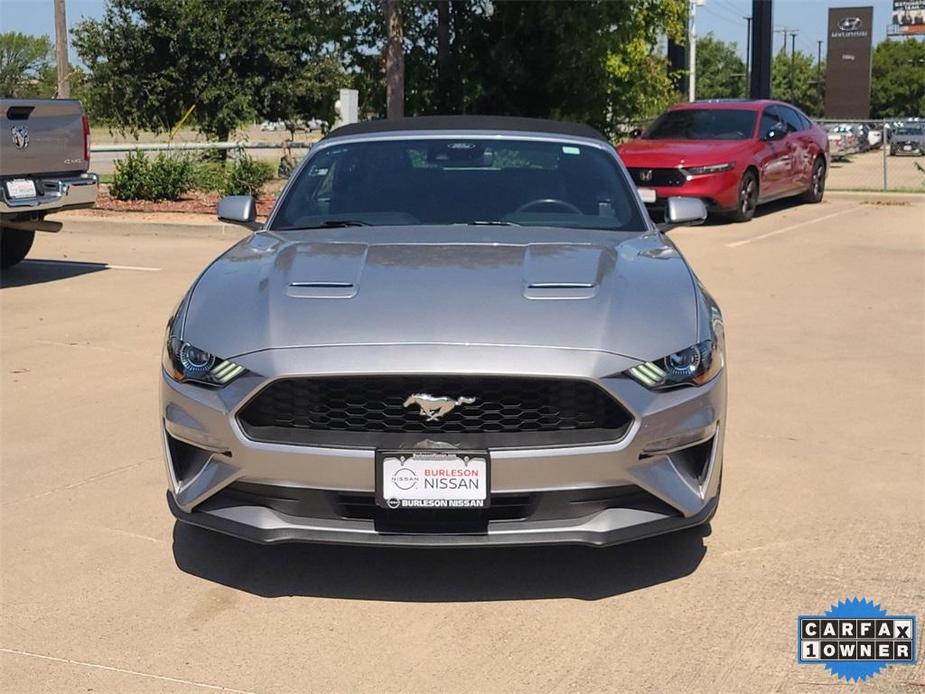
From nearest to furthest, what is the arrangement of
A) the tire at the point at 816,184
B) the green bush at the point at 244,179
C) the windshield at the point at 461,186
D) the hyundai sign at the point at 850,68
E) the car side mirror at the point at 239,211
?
1. the windshield at the point at 461,186
2. the car side mirror at the point at 239,211
3. the green bush at the point at 244,179
4. the tire at the point at 816,184
5. the hyundai sign at the point at 850,68

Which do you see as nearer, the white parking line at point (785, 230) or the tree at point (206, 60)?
the white parking line at point (785, 230)

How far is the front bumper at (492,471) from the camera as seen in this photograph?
391cm

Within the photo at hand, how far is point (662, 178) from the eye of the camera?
16.2 metres

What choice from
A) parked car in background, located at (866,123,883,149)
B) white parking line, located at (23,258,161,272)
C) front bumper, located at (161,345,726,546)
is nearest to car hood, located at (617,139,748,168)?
white parking line, located at (23,258,161,272)

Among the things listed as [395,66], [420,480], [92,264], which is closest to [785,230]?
[395,66]

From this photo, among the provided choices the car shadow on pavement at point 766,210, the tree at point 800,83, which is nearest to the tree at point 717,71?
the tree at point 800,83

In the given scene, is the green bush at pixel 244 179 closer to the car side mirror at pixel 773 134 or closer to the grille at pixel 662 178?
the grille at pixel 662 178

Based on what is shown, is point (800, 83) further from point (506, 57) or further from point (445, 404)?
point (445, 404)

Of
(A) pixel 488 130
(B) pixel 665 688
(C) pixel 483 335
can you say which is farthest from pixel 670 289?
(A) pixel 488 130

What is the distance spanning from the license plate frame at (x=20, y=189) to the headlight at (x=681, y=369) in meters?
8.42

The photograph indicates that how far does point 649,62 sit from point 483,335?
22203 millimetres

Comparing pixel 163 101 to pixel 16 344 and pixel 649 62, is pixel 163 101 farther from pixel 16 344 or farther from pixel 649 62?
pixel 16 344

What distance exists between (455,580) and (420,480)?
672mm

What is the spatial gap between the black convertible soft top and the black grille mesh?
2.37 metres
